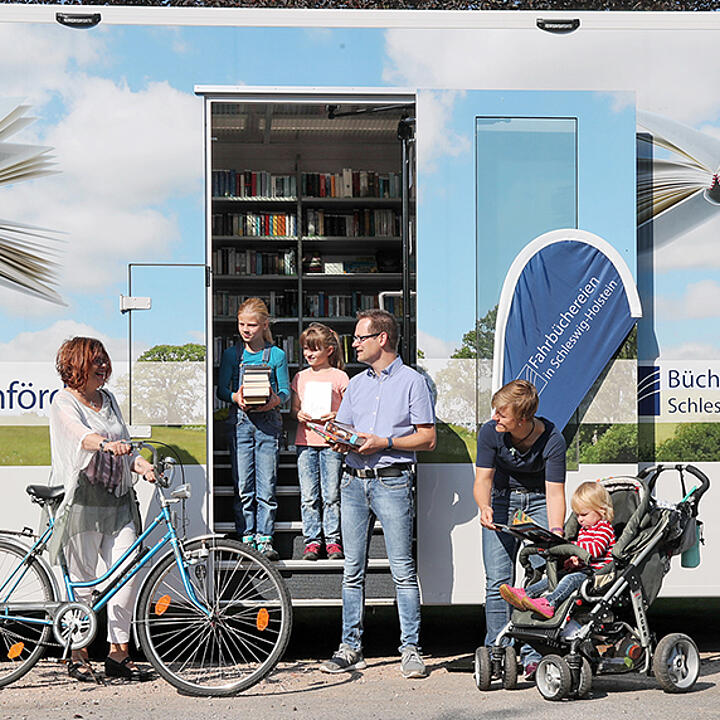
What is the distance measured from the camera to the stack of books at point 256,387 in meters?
5.16

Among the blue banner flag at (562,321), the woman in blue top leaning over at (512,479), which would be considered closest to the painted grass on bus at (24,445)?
the woman in blue top leaning over at (512,479)

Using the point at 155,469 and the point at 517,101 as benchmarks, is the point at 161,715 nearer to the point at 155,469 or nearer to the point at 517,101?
the point at 155,469

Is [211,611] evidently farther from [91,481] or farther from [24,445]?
[24,445]

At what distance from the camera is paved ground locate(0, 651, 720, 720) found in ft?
14.0

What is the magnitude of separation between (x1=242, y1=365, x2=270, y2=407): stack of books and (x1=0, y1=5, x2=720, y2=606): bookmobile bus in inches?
8.6

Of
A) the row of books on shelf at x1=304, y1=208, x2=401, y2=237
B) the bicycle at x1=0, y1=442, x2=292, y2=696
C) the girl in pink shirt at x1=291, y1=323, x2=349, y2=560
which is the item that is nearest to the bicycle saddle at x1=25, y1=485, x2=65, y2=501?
the bicycle at x1=0, y1=442, x2=292, y2=696

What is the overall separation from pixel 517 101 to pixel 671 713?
9.63 feet

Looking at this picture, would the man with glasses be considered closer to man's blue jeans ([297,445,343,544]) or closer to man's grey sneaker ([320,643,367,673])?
man's grey sneaker ([320,643,367,673])

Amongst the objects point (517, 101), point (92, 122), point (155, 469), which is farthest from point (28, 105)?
point (517, 101)

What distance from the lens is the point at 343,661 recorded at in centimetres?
480

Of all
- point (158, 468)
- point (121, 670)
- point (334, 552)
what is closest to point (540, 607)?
point (334, 552)

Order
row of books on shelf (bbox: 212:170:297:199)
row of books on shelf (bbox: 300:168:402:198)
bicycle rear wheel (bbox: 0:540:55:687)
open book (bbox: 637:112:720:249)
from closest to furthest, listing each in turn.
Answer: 1. bicycle rear wheel (bbox: 0:540:55:687)
2. open book (bbox: 637:112:720:249)
3. row of books on shelf (bbox: 212:170:297:199)
4. row of books on shelf (bbox: 300:168:402:198)

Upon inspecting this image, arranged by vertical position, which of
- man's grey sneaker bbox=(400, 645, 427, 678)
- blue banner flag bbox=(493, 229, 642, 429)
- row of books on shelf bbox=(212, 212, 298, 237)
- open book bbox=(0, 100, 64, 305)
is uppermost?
row of books on shelf bbox=(212, 212, 298, 237)

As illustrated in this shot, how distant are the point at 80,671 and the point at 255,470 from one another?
A: 1286mm
